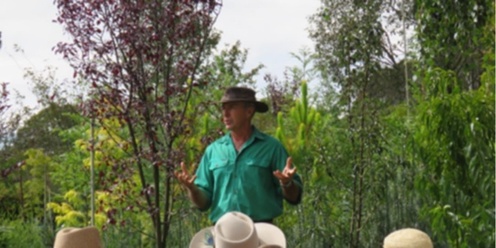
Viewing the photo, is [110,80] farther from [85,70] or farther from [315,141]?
[315,141]

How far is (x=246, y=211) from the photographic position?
4016 mm

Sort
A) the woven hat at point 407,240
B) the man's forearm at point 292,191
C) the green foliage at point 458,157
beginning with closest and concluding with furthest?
the woven hat at point 407,240 → the man's forearm at point 292,191 → the green foliage at point 458,157

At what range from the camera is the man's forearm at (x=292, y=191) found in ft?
12.7

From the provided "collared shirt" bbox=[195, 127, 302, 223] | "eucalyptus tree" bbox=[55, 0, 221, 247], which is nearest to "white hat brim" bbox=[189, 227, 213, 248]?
"collared shirt" bbox=[195, 127, 302, 223]

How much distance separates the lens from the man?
13.1 feet

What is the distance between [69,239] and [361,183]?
397 centimetres

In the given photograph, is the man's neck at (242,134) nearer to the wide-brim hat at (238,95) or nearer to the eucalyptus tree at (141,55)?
the wide-brim hat at (238,95)

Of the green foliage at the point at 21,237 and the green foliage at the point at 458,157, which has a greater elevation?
the green foliage at the point at 458,157

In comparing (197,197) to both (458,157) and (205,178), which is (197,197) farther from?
(458,157)

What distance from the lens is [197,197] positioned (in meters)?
4.02

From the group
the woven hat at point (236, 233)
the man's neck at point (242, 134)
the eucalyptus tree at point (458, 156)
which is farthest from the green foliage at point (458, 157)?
the woven hat at point (236, 233)

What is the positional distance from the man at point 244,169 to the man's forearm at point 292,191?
0.04 feet

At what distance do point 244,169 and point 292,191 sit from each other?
28 cm

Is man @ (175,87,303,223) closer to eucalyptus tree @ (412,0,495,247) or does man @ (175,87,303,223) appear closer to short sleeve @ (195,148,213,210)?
short sleeve @ (195,148,213,210)
